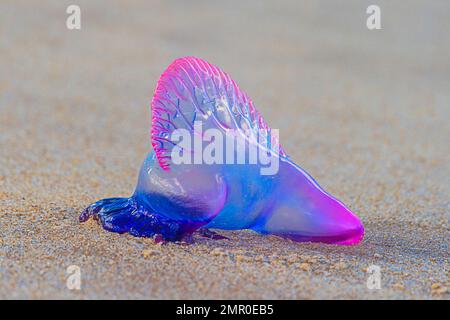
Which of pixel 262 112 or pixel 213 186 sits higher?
pixel 213 186

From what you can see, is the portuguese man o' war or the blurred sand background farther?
the portuguese man o' war

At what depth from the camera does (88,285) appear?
2.39 meters

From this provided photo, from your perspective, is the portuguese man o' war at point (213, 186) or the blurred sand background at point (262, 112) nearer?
the blurred sand background at point (262, 112)

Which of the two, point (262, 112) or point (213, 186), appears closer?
point (213, 186)

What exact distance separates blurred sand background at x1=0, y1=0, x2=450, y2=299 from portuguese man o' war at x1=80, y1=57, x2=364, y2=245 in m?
0.08

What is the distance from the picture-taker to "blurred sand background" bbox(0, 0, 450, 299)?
8.29 ft

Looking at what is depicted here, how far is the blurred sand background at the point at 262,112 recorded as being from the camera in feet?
8.29

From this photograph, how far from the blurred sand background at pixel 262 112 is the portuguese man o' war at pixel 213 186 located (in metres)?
0.08

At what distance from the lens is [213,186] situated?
2695 millimetres

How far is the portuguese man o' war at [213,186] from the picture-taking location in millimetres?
2703

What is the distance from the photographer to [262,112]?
5.63 m

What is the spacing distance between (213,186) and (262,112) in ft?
9.81

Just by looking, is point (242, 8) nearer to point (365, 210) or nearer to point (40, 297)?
point (365, 210)

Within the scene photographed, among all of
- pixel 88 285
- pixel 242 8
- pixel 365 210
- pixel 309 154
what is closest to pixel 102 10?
pixel 242 8
